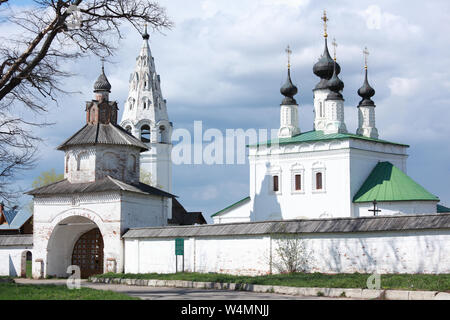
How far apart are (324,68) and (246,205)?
9592 mm

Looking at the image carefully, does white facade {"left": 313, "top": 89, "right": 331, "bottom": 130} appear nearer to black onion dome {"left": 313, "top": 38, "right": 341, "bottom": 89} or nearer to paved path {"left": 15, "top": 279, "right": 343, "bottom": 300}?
black onion dome {"left": 313, "top": 38, "right": 341, "bottom": 89}

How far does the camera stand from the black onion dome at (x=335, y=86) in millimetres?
39531

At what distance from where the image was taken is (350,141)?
3650 centimetres

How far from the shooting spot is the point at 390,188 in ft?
115

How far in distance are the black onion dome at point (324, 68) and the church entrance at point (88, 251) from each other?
20302mm

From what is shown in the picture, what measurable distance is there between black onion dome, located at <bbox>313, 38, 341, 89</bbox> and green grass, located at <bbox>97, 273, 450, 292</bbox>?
2416 centimetres

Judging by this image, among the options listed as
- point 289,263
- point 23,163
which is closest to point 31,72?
point 23,163

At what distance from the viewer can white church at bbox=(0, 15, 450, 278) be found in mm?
17656

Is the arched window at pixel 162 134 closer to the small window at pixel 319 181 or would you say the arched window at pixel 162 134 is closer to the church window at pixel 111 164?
the small window at pixel 319 181

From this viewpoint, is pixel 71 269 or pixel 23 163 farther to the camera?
pixel 71 269

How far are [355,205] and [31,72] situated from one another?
23.7 m

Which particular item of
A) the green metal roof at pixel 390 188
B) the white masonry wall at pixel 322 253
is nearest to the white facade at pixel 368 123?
the green metal roof at pixel 390 188

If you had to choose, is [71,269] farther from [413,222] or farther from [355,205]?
[355,205]

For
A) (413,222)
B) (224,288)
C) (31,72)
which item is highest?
(31,72)
